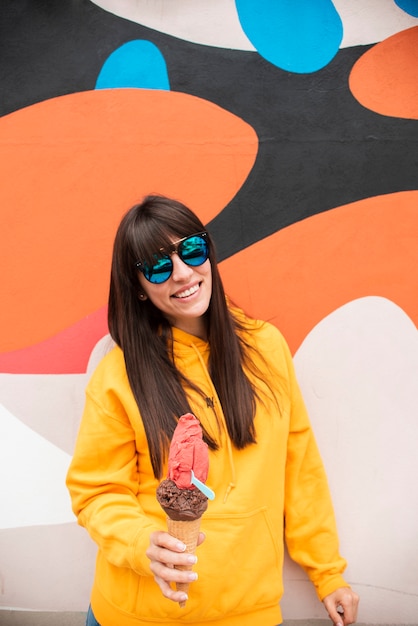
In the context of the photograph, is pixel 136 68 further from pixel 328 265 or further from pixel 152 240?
pixel 328 265

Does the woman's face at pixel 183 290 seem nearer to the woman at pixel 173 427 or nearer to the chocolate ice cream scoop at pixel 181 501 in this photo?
the woman at pixel 173 427

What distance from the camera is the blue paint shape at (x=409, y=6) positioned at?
289cm

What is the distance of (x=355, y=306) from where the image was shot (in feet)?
9.49

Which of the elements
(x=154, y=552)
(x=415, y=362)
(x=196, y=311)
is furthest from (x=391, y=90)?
(x=154, y=552)

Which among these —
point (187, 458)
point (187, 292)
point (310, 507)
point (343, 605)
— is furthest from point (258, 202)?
point (343, 605)

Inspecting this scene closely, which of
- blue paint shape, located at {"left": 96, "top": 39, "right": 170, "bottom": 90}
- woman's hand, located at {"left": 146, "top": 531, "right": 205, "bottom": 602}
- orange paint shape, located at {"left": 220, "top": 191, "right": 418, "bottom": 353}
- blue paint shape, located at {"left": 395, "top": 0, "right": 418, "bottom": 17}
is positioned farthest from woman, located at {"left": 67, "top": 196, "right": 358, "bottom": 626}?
blue paint shape, located at {"left": 395, "top": 0, "right": 418, "bottom": 17}

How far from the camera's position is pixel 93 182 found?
2902mm

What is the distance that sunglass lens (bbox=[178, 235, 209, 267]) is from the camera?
6.98ft

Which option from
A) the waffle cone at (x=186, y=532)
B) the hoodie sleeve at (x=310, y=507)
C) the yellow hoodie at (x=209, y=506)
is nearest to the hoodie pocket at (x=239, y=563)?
the yellow hoodie at (x=209, y=506)

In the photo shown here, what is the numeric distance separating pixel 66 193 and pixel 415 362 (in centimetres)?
193

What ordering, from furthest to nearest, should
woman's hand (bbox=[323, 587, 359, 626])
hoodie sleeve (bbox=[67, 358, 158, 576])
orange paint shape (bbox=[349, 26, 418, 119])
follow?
orange paint shape (bbox=[349, 26, 418, 119]) < woman's hand (bbox=[323, 587, 359, 626]) < hoodie sleeve (bbox=[67, 358, 158, 576])

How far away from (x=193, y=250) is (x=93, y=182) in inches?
39.7

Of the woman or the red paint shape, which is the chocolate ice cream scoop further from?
the red paint shape

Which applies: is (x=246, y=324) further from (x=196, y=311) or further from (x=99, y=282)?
(x=99, y=282)
